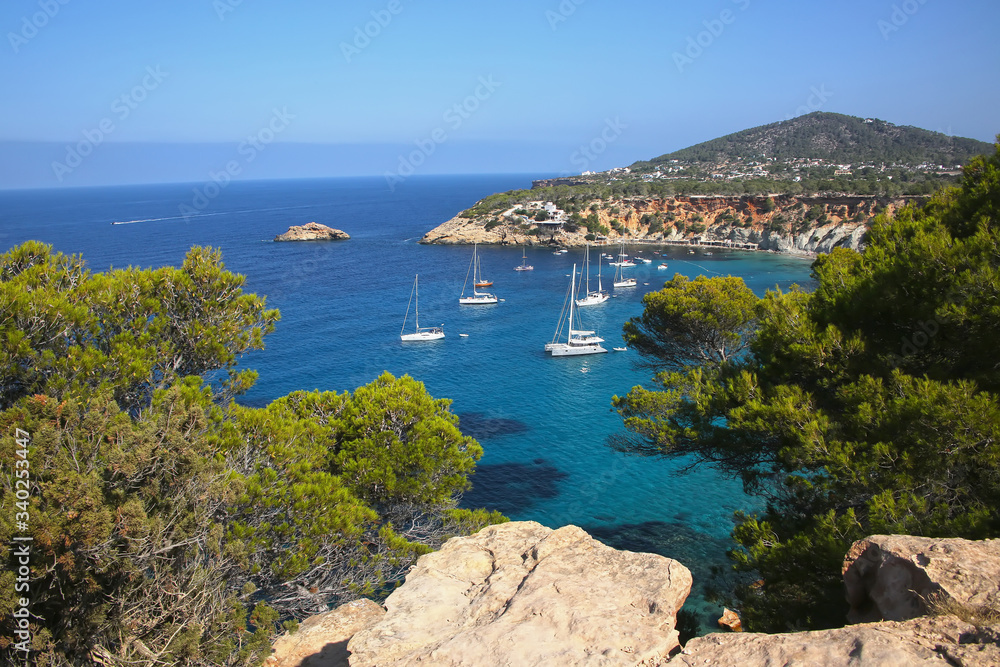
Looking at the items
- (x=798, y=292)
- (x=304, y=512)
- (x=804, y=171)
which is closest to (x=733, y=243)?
(x=804, y=171)

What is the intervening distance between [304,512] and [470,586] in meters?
4.11

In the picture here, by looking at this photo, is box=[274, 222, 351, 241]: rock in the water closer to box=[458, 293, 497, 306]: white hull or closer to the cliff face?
the cliff face

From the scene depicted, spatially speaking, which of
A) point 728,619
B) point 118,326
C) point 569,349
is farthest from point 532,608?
point 569,349

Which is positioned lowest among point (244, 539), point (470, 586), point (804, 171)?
point (244, 539)

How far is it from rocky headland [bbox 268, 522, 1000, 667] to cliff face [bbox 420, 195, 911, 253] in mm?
77057

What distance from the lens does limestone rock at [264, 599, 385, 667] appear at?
27.3ft

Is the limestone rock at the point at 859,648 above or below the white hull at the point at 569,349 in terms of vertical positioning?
above

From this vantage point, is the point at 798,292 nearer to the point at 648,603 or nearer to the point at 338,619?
the point at 648,603

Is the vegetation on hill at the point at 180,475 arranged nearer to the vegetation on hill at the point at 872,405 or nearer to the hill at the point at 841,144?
the vegetation on hill at the point at 872,405

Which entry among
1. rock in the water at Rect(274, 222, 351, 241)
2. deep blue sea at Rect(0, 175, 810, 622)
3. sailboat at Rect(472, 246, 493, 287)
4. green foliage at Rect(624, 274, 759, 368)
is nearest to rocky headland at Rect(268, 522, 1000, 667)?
deep blue sea at Rect(0, 175, 810, 622)

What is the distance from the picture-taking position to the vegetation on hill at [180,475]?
6.39 m

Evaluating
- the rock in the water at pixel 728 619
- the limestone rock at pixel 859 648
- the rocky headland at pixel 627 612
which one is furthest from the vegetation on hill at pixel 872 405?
the rock in the water at pixel 728 619

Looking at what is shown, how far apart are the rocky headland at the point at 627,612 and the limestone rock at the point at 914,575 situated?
0.01 meters

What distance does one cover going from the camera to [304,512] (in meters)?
9.92
